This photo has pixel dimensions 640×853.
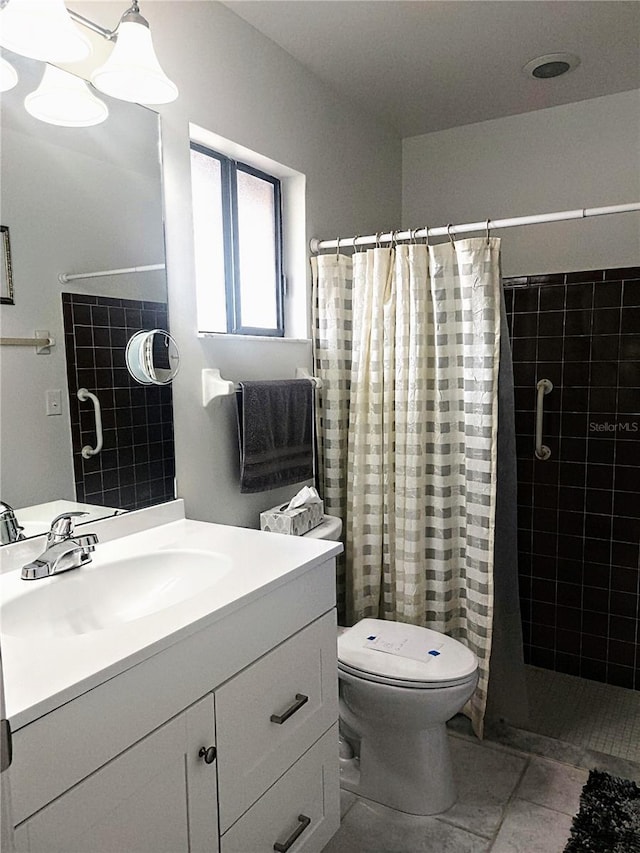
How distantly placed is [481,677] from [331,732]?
77 centimetres

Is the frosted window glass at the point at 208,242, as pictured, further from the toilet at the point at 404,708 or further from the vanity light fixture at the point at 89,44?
the toilet at the point at 404,708

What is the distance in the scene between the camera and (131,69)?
134cm

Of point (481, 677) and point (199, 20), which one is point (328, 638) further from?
point (199, 20)

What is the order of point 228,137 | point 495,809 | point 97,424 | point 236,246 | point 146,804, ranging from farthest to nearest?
point 236,246
point 228,137
point 495,809
point 97,424
point 146,804

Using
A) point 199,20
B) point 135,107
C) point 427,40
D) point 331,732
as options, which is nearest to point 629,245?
point 427,40

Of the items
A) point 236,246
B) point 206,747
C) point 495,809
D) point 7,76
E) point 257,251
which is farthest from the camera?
point 257,251

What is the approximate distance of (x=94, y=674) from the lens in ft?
2.96

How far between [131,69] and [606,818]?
2306mm

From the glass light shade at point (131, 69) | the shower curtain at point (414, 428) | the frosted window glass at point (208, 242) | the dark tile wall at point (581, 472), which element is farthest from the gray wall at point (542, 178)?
the glass light shade at point (131, 69)

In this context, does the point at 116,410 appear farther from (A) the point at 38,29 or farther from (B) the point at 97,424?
(A) the point at 38,29

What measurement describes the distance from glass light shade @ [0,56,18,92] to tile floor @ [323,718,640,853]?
2025 mm

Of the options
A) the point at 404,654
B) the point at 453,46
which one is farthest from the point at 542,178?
the point at 404,654

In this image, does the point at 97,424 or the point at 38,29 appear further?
the point at 97,424

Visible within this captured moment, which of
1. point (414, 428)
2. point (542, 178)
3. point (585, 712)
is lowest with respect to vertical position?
point (585, 712)
